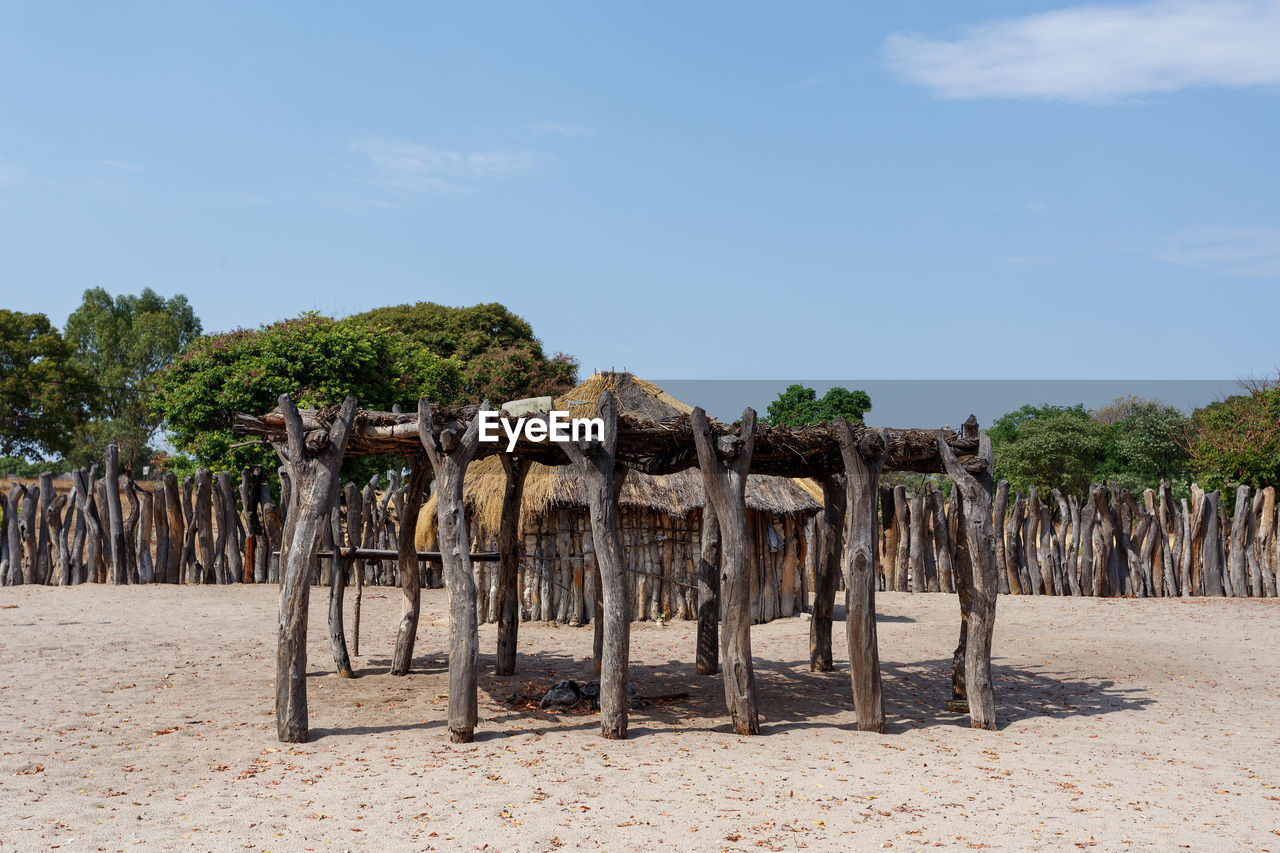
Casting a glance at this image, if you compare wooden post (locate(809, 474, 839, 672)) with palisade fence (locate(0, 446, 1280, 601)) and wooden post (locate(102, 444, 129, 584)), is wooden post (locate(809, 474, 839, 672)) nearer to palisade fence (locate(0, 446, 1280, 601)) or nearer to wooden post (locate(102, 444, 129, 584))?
palisade fence (locate(0, 446, 1280, 601))

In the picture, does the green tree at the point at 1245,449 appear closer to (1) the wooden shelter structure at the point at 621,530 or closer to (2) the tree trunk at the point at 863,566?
(1) the wooden shelter structure at the point at 621,530

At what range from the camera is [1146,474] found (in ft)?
93.0

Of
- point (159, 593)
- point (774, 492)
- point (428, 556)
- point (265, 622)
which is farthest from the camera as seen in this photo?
point (159, 593)

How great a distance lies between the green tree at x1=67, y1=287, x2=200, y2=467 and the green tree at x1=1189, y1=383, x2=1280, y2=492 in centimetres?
3779

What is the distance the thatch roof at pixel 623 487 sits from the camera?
13758 millimetres

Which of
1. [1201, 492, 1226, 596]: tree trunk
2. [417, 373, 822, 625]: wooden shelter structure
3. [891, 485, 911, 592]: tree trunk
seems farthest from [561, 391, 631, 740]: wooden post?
[1201, 492, 1226, 596]: tree trunk

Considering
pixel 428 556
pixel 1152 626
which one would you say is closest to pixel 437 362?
pixel 428 556

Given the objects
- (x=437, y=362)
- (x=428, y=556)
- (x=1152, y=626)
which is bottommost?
(x=1152, y=626)

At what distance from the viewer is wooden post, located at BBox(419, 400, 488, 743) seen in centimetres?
769

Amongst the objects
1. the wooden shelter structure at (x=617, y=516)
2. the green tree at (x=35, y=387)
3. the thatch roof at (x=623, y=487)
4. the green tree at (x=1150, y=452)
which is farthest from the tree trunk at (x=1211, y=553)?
the green tree at (x=35, y=387)

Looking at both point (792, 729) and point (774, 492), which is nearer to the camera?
point (792, 729)

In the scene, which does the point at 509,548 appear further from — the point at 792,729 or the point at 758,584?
the point at 758,584

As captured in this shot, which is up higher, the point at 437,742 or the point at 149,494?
the point at 149,494

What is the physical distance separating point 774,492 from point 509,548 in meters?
5.65
